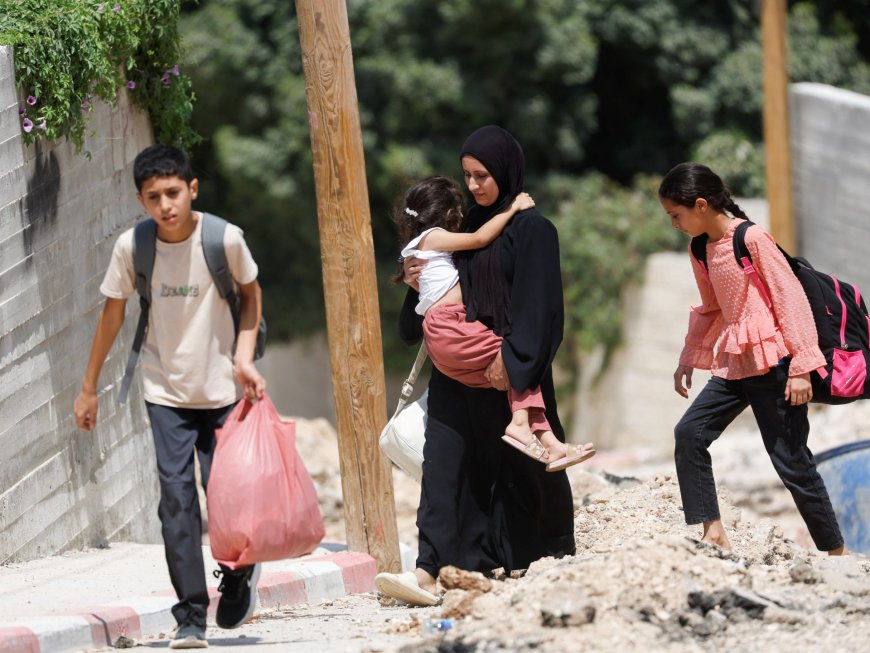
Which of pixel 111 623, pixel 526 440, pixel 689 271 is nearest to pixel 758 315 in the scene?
pixel 526 440

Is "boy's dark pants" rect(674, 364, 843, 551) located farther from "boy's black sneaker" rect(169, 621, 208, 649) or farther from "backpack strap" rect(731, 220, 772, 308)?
"boy's black sneaker" rect(169, 621, 208, 649)

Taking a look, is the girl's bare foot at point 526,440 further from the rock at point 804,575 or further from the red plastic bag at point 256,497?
the rock at point 804,575

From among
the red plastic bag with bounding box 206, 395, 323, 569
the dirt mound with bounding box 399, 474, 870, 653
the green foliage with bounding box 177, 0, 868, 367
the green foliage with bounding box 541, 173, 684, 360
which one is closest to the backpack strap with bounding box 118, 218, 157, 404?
the red plastic bag with bounding box 206, 395, 323, 569

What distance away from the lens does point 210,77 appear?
1755cm

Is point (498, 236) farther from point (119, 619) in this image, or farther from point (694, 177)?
point (119, 619)

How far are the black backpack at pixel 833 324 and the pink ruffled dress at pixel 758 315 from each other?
1.5 inches

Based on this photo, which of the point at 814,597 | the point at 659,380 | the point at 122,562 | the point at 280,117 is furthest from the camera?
the point at 280,117

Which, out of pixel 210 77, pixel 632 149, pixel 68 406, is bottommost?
pixel 68 406

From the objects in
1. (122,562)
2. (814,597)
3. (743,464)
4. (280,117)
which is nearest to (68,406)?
(122,562)

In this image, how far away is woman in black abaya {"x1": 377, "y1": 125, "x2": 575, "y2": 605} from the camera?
5.51 meters

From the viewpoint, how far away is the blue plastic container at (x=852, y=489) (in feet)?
26.5

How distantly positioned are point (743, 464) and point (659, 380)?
298 centimetres

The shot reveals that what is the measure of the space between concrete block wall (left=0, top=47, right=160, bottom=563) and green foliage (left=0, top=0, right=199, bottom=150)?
0.09 m

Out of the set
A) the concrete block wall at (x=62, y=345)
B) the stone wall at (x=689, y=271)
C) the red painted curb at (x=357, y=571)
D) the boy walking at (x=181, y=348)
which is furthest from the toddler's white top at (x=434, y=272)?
the stone wall at (x=689, y=271)
